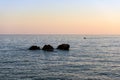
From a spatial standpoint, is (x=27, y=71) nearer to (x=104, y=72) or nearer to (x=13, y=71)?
(x=13, y=71)

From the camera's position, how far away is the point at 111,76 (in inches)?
1510

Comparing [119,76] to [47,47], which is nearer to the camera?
[119,76]

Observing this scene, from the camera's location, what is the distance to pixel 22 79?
3603 centimetres

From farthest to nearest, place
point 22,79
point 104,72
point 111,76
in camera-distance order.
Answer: point 104,72, point 111,76, point 22,79

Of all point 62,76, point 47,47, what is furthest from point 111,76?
point 47,47

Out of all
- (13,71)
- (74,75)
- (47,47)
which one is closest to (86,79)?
(74,75)

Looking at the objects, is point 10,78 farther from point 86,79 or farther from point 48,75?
point 86,79

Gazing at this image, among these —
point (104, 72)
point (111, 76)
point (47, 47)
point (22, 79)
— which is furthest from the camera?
point (47, 47)

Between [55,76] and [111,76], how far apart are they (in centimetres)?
783

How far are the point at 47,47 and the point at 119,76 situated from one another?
51438 mm

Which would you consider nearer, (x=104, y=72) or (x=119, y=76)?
(x=119, y=76)

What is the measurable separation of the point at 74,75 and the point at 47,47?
1944 inches

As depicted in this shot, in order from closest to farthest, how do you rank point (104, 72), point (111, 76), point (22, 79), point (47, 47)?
1. point (22, 79)
2. point (111, 76)
3. point (104, 72)
4. point (47, 47)

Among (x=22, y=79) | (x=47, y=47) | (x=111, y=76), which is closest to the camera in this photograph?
(x=22, y=79)
